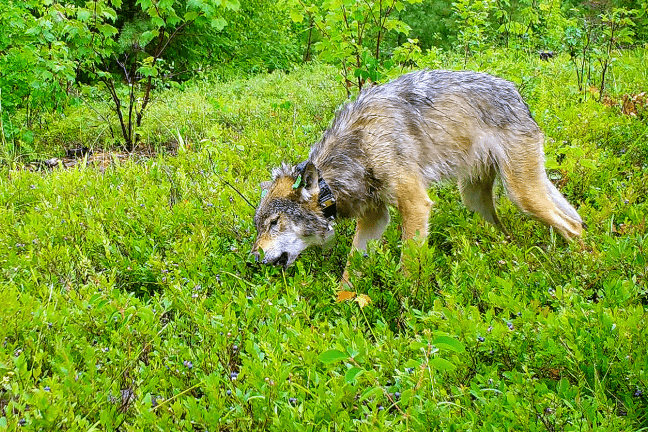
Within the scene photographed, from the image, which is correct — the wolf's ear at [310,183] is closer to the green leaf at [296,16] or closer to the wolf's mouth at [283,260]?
the wolf's mouth at [283,260]

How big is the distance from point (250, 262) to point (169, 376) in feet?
4.62

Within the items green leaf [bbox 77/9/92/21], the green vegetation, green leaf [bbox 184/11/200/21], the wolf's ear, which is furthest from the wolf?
green leaf [bbox 77/9/92/21]

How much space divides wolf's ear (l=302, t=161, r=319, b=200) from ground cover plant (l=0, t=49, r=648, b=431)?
2.05 ft

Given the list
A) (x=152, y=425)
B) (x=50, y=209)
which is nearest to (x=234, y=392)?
(x=152, y=425)

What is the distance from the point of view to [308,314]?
11.0 feet

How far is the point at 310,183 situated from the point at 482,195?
6.19 ft

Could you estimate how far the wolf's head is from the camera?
14.3 feet

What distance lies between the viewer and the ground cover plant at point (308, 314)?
2.40 meters

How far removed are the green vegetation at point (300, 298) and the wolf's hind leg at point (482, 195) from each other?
17 centimetres

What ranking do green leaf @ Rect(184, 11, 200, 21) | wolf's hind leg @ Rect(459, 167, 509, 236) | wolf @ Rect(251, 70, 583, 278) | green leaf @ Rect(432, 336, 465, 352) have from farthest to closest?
green leaf @ Rect(184, 11, 200, 21) < wolf's hind leg @ Rect(459, 167, 509, 236) < wolf @ Rect(251, 70, 583, 278) < green leaf @ Rect(432, 336, 465, 352)

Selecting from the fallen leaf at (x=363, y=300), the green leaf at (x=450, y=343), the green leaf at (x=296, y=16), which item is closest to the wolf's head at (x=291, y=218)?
the fallen leaf at (x=363, y=300)

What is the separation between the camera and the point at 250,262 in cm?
423

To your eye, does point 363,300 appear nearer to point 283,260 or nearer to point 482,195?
point 283,260

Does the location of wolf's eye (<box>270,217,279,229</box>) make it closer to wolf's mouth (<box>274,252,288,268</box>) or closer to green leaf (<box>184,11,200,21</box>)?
wolf's mouth (<box>274,252,288,268</box>)
